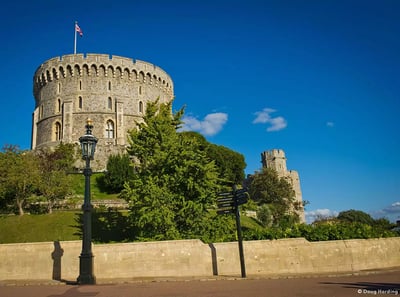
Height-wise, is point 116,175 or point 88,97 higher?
point 88,97

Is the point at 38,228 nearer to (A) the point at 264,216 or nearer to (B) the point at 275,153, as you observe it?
(A) the point at 264,216

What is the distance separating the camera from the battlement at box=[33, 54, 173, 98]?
5412 cm

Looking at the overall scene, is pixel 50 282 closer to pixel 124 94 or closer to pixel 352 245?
pixel 352 245

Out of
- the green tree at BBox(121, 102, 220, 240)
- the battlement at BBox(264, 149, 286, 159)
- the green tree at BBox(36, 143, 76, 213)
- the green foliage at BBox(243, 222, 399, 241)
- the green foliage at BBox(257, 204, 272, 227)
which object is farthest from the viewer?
the battlement at BBox(264, 149, 286, 159)

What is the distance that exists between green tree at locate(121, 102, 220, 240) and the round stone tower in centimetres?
3284

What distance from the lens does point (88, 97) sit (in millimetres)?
53438

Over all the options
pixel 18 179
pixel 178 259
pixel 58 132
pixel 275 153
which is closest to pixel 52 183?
pixel 18 179

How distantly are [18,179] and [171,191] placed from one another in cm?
1640

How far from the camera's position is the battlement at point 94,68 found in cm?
5412

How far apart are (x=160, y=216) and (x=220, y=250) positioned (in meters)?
3.98

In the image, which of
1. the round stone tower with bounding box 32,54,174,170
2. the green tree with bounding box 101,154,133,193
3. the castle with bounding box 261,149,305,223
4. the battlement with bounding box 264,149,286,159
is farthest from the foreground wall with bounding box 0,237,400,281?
the battlement with bounding box 264,149,286,159

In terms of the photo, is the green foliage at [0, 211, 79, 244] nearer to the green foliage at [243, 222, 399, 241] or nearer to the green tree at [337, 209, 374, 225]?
the green foliage at [243, 222, 399, 241]

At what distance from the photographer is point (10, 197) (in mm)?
29812

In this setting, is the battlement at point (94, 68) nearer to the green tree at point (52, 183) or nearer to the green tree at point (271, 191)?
the green tree at point (52, 183)
